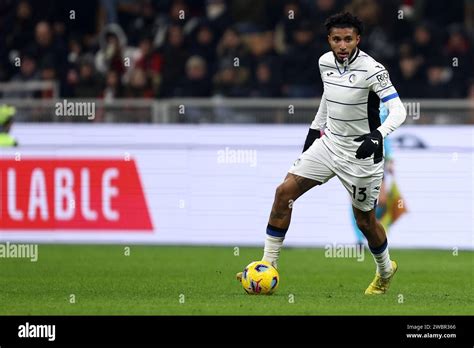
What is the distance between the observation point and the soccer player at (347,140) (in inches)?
458

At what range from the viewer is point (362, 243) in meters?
18.4

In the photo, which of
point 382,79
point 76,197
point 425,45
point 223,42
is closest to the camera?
point 382,79

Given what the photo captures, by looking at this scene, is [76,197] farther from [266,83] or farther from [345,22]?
[345,22]

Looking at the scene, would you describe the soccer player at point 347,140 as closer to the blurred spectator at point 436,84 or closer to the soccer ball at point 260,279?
the soccer ball at point 260,279

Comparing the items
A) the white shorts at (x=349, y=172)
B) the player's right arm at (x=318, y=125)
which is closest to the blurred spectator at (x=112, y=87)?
the player's right arm at (x=318, y=125)

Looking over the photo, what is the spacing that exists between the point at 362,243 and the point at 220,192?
2.31 m

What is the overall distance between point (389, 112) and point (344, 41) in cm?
75

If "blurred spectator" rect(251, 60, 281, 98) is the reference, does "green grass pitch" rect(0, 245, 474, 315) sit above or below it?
below

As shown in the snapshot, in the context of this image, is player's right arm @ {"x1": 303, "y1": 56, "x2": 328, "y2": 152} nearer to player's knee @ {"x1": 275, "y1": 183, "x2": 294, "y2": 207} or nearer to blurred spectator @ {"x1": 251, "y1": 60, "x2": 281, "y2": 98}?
player's knee @ {"x1": 275, "y1": 183, "x2": 294, "y2": 207}

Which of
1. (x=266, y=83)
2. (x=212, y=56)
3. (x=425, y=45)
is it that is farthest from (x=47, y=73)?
(x=425, y=45)

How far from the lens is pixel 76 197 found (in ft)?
62.8

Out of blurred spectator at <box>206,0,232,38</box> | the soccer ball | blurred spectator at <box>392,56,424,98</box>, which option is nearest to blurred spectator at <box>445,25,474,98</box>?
blurred spectator at <box>392,56,424,98</box>

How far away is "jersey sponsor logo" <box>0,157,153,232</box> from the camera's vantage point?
62.6 feet
